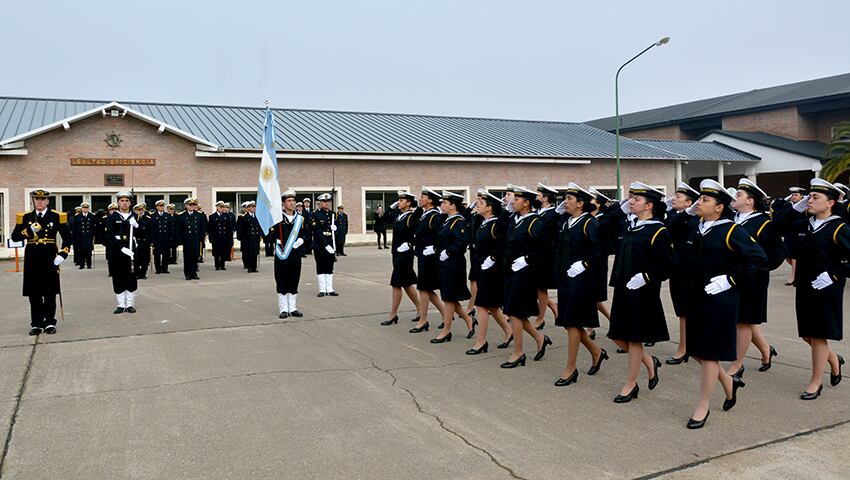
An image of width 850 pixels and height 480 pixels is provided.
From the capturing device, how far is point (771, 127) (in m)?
45.6

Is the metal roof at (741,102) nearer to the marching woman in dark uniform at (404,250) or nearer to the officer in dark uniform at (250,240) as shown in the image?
the officer in dark uniform at (250,240)

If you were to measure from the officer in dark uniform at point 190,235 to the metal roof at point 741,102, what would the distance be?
39.4m

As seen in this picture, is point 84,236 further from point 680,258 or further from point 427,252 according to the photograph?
point 680,258

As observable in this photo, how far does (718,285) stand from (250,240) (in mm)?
14946

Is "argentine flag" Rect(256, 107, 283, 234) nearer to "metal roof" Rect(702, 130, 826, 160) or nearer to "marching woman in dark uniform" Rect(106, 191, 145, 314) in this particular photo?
"marching woman in dark uniform" Rect(106, 191, 145, 314)

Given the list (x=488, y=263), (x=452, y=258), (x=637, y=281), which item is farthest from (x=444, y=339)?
(x=637, y=281)

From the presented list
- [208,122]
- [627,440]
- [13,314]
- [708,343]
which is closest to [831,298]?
[708,343]

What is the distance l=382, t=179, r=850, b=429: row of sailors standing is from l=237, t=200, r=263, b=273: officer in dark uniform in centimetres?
1078

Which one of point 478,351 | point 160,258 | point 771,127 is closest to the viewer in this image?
point 478,351

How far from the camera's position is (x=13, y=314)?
1076cm

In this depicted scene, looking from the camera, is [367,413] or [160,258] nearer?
[367,413]

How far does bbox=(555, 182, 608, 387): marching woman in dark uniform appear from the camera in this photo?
6184mm

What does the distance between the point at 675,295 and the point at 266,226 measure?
242 inches

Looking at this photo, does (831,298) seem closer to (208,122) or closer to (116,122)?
(116,122)
